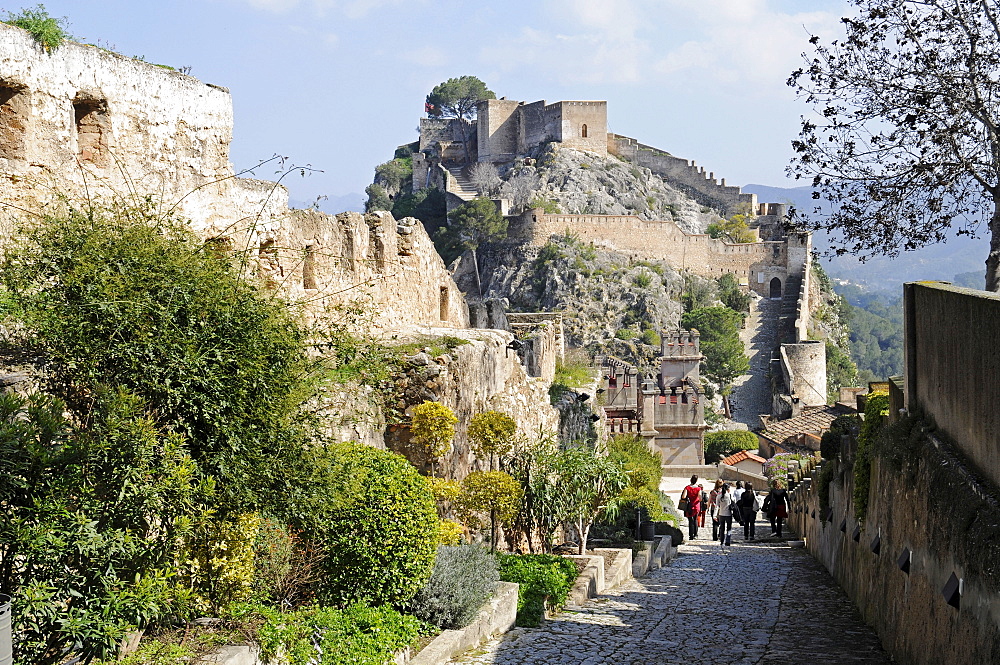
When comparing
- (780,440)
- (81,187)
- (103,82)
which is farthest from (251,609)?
(780,440)

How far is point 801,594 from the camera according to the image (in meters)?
11.0

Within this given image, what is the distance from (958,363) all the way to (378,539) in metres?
3.86

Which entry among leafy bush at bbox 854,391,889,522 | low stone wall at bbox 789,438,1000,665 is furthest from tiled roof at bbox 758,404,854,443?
low stone wall at bbox 789,438,1000,665

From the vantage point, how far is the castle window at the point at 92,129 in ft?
26.5

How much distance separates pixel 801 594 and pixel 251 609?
22.5 feet

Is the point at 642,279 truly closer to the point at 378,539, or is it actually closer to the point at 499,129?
the point at 499,129

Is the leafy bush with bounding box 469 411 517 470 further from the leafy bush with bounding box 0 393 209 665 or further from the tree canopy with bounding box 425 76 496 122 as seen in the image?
the tree canopy with bounding box 425 76 496 122

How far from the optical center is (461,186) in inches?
3265

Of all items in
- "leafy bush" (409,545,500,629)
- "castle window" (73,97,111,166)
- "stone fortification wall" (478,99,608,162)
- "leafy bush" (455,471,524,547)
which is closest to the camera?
"leafy bush" (409,545,500,629)

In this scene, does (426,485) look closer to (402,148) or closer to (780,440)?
(780,440)

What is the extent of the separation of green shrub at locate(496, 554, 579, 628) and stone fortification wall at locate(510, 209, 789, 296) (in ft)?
205

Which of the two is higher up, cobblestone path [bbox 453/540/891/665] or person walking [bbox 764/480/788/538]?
cobblestone path [bbox 453/540/891/665]

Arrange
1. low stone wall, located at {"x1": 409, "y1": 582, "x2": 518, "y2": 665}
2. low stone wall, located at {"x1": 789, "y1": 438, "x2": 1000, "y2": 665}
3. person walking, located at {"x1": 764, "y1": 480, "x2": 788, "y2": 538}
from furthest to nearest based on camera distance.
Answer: person walking, located at {"x1": 764, "y1": 480, "x2": 788, "y2": 538} → low stone wall, located at {"x1": 409, "y1": 582, "x2": 518, "y2": 665} → low stone wall, located at {"x1": 789, "y1": 438, "x2": 1000, "y2": 665}

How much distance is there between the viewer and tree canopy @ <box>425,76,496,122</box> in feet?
333
